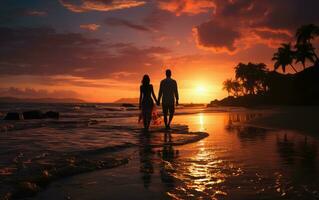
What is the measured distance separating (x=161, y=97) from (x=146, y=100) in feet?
3.77

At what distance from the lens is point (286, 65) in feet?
227

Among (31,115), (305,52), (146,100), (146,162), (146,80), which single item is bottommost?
(146,162)

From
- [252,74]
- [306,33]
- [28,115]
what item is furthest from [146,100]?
[252,74]

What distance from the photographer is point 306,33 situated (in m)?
58.8

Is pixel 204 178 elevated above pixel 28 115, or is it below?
below

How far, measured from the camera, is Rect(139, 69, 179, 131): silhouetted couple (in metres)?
13.9

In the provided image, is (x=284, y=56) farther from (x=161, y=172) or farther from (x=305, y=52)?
(x=161, y=172)

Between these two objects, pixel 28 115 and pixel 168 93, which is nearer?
pixel 168 93

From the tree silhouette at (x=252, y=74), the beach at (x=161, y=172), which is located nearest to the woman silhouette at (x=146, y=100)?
the beach at (x=161, y=172)

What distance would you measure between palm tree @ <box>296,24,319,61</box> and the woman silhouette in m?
53.3

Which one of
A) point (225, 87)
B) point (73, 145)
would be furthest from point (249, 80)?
point (73, 145)

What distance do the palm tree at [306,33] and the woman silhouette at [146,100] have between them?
53.3 meters

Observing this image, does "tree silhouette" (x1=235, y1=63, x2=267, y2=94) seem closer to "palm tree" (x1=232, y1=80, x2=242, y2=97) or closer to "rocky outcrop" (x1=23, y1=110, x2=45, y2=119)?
"palm tree" (x1=232, y1=80, x2=242, y2=97)

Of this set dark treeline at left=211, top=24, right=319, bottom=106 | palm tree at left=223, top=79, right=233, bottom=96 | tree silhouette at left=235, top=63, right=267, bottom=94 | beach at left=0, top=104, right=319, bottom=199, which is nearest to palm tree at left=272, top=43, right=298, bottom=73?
dark treeline at left=211, top=24, right=319, bottom=106
